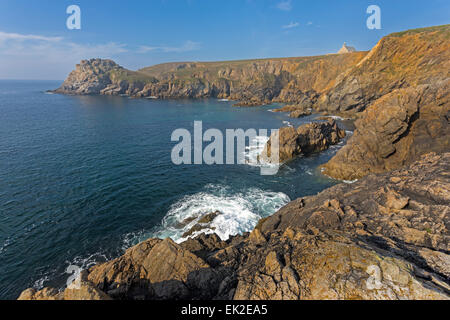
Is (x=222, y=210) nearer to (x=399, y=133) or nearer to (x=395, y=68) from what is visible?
(x=399, y=133)

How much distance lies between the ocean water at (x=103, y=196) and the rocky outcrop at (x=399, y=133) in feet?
23.0

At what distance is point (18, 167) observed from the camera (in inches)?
1563

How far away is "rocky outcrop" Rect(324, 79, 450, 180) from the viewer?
34.6m

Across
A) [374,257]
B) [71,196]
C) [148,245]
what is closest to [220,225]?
Result: [148,245]

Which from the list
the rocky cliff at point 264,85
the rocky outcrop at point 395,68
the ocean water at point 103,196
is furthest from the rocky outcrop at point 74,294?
the rocky cliff at point 264,85

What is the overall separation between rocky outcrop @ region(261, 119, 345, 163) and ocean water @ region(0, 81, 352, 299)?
8.15ft

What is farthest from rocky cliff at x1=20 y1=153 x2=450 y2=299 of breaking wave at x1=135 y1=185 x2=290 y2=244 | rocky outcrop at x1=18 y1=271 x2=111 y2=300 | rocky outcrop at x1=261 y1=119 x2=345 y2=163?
rocky outcrop at x1=261 y1=119 x2=345 y2=163

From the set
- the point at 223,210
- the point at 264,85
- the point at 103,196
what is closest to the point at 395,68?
the point at 264,85

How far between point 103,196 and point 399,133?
50.8 m

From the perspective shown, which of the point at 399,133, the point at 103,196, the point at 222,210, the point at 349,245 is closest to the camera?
the point at 349,245

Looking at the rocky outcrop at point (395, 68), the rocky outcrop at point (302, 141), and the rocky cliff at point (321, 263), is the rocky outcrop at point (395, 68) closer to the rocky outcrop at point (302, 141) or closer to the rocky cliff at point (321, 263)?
the rocky outcrop at point (302, 141)

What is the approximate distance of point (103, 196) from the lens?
31984mm

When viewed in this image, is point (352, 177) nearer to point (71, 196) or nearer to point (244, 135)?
point (244, 135)
